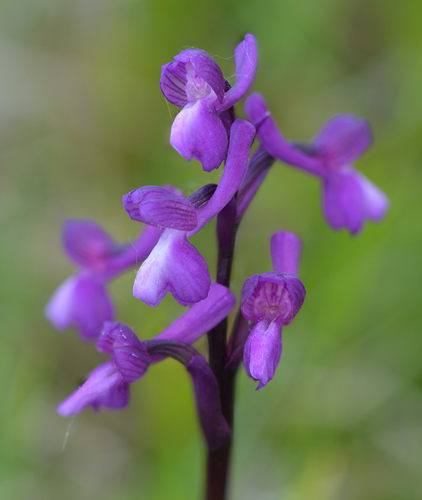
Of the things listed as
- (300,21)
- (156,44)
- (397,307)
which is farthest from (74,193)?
(397,307)

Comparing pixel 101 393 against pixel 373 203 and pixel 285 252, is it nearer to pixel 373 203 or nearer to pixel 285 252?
pixel 285 252

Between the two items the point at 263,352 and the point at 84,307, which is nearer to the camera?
the point at 263,352

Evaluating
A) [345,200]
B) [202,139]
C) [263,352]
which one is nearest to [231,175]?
[202,139]

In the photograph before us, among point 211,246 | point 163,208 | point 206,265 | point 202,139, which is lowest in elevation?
point 211,246

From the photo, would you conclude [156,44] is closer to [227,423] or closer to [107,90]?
[107,90]

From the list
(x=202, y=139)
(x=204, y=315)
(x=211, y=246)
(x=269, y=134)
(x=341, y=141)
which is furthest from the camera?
(x=211, y=246)

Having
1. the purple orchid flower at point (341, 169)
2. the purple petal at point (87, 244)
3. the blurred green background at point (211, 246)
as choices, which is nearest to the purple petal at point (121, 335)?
the purple petal at point (87, 244)

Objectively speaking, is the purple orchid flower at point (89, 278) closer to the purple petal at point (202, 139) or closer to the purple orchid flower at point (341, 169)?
the purple orchid flower at point (341, 169)
